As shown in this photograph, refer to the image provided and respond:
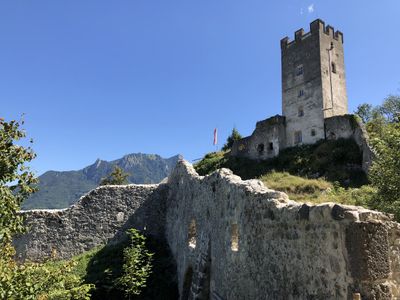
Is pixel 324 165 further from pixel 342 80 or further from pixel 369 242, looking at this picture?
pixel 369 242

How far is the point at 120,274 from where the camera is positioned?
1526 cm

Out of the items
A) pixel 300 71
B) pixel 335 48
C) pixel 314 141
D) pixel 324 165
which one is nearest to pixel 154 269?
pixel 324 165

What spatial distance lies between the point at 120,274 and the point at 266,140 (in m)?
22.3

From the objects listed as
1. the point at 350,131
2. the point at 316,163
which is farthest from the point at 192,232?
the point at 350,131

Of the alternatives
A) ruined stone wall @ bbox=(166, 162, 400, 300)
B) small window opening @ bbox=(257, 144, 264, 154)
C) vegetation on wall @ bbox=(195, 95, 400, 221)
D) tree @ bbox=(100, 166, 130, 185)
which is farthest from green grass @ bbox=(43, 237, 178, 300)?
tree @ bbox=(100, 166, 130, 185)

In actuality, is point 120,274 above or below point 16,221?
below

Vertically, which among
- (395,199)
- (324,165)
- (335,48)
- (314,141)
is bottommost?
(395,199)

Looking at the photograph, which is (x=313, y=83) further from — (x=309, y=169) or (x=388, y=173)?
(x=388, y=173)

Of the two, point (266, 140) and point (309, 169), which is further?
point (266, 140)

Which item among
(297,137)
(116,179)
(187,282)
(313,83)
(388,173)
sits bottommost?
(187,282)

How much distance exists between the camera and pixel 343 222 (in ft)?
16.4

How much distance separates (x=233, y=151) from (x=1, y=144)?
31.6 meters

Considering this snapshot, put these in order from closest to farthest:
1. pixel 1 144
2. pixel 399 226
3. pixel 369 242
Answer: pixel 369 242
pixel 399 226
pixel 1 144

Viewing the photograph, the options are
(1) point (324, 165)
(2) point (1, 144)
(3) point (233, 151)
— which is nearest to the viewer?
(2) point (1, 144)
